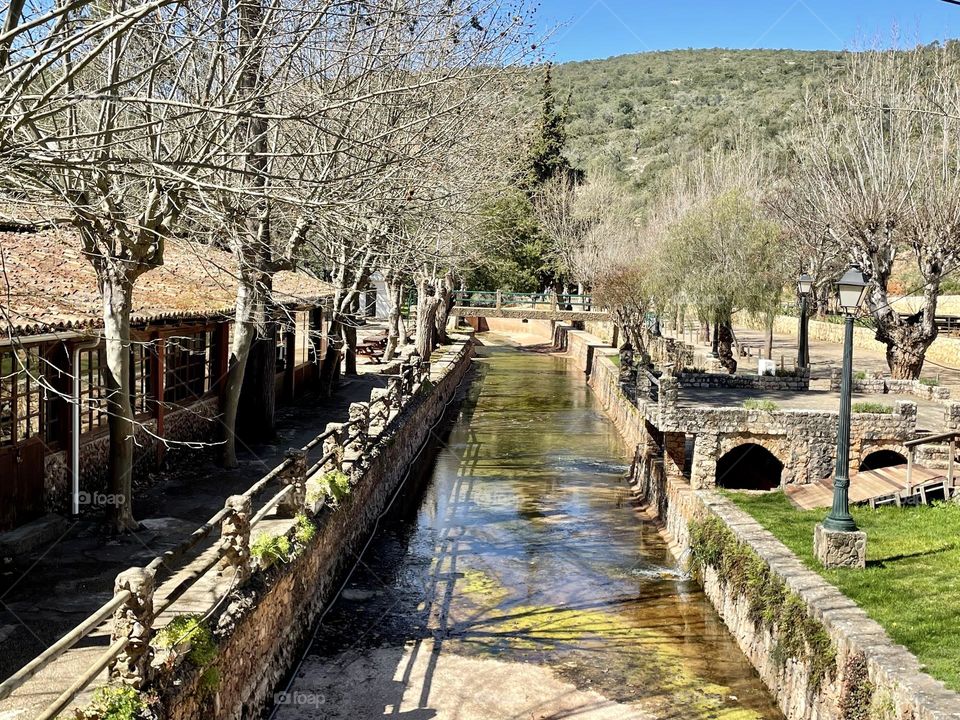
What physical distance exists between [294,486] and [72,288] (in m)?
4.44

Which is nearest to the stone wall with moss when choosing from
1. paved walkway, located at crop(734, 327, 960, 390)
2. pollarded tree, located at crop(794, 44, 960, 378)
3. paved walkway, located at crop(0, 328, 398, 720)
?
paved walkway, located at crop(0, 328, 398, 720)

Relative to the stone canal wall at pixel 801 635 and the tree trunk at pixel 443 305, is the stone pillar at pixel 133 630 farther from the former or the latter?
the tree trunk at pixel 443 305

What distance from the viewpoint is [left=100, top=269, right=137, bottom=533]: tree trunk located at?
37.3 ft

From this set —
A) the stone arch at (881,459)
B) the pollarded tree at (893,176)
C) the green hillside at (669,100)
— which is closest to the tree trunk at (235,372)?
the stone arch at (881,459)

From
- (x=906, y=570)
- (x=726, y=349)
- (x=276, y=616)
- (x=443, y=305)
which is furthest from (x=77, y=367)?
(x=443, y=305)

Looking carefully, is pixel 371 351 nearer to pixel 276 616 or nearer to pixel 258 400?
pixel 258 400

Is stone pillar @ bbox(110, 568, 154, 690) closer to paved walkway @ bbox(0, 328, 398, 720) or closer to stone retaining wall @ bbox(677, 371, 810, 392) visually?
paved walkway @ bbox(0, 328, 398, 720)

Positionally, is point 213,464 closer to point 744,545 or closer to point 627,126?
point 744,545

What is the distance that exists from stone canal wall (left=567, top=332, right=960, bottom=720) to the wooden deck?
5.52ft

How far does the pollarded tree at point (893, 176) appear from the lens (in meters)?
22.4

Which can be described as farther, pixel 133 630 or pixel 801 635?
pixel 801 635

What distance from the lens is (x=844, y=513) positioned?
483 inches

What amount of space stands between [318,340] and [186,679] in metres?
23.6

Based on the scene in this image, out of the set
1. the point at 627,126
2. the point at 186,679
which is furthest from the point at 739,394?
the point at 627,126
